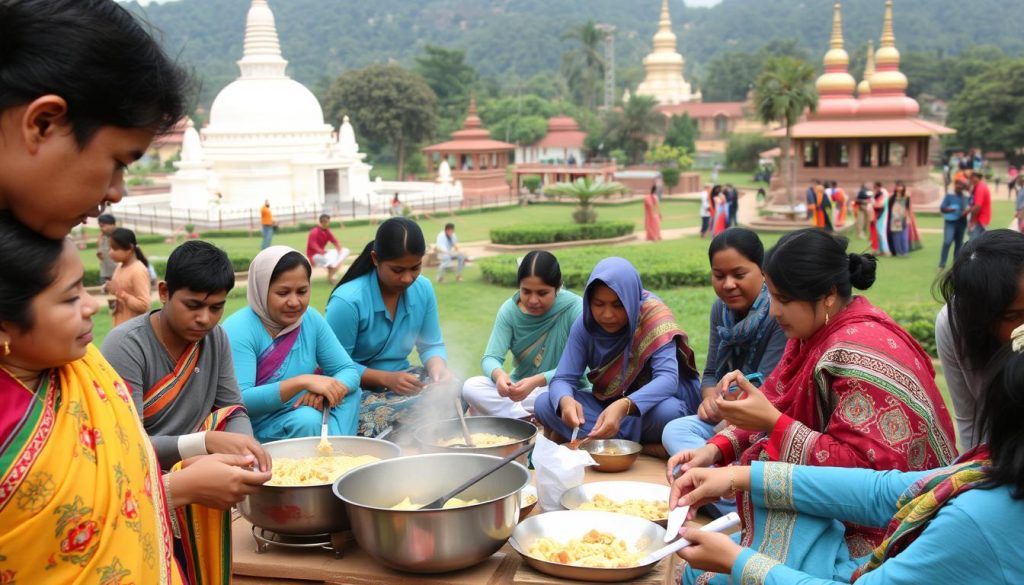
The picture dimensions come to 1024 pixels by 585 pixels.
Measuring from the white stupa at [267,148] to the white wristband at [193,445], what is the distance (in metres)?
27.4

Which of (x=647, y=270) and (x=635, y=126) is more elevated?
(x=635, y=126)

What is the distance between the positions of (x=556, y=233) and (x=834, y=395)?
17.2 meters

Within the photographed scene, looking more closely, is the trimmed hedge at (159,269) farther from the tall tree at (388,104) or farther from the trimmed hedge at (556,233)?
the tall tree at (388,104)

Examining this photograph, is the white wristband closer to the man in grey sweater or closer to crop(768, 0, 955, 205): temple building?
the man in grey sweater

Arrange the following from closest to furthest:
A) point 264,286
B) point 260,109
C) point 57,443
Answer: point 57,443 < point 264,286 < point 260,109

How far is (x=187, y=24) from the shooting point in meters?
128

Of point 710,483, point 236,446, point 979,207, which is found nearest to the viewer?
point 236,446

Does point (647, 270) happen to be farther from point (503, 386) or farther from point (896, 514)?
point (896, 514)

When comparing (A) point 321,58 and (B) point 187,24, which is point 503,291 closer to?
(A) point 321,58

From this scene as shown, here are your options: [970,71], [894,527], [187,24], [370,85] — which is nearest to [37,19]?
[894,527]

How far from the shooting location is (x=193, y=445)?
2553mm

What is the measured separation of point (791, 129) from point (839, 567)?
2861 cm

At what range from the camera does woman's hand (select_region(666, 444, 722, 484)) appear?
2.95 meters

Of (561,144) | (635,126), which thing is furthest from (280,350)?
(561,144)
